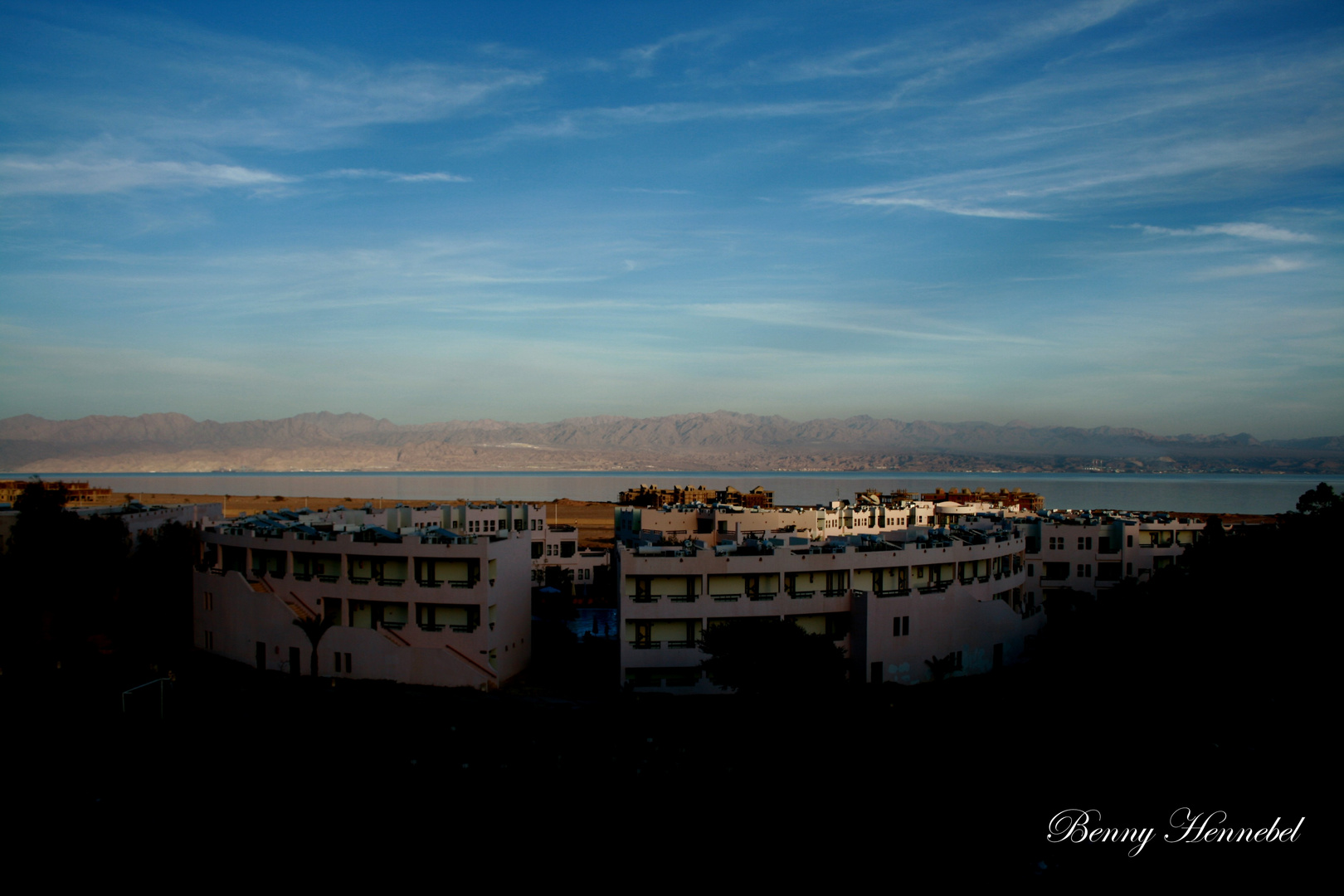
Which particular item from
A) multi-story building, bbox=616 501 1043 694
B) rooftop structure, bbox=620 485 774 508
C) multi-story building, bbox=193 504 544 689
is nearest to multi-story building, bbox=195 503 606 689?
multi-story building, bbox=193 504 544 689

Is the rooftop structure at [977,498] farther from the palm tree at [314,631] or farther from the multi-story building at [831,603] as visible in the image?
the palm tree at [314,631]

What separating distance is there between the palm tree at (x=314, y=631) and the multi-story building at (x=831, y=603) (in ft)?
35.6

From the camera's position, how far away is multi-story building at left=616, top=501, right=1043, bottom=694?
31328mm

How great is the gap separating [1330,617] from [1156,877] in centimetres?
1371

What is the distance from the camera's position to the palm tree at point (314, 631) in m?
30.0

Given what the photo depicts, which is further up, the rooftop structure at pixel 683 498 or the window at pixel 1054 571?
the rooftop structure at pixel 683 498

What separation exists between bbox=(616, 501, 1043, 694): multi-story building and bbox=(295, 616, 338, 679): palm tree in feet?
35.6

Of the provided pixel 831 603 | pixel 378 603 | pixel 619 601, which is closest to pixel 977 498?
pixel 831 603

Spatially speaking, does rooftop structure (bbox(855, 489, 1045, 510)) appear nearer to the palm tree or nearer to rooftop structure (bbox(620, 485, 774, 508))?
rooftop structure (bbox(620, 485, 774, 508))

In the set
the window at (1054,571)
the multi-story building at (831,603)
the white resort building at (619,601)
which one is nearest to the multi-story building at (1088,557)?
the window at (1054,571)

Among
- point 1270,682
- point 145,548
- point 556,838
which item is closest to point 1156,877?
point 556,838

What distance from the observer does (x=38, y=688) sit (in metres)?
28.0

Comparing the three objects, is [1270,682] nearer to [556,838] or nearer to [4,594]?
[556,838]

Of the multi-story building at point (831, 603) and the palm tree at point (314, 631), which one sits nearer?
the palm tree at point (314, 631)
